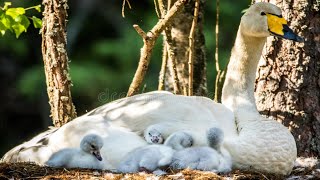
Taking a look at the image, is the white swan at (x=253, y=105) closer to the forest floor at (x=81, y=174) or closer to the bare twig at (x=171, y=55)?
the forest floor at (x=81, y=174)

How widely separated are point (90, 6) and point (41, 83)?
1.53 meters

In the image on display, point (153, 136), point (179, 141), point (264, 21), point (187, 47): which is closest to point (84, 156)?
point (153, 136)

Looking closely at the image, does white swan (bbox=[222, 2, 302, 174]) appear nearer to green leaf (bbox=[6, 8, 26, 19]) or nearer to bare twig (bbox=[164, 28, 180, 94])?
bare twig (bbox=[164, 28, 180, 94])

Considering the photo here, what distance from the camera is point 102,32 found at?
1777cm

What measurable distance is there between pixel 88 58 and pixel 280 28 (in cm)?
858

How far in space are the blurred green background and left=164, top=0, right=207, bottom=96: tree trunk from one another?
16.7 ft

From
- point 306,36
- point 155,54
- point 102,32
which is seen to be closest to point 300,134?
point 306,36

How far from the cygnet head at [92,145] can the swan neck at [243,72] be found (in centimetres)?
147

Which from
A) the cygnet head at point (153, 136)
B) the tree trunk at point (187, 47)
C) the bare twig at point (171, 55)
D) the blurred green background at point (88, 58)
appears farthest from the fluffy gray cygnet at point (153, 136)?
the blurred green background at point (88, 58)

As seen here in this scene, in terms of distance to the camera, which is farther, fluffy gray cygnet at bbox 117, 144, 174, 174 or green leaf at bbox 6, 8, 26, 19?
green leaf at bbox 6, 8, 26, 19

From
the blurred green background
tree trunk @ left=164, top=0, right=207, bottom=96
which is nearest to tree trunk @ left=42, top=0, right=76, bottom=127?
tree trunk @ left=164, top=0, right=207, bottom=96

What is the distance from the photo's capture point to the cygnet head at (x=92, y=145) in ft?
26.4

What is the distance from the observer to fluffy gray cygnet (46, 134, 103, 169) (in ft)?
26.5

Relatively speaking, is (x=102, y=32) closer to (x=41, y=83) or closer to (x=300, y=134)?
(x=41, y=83)
